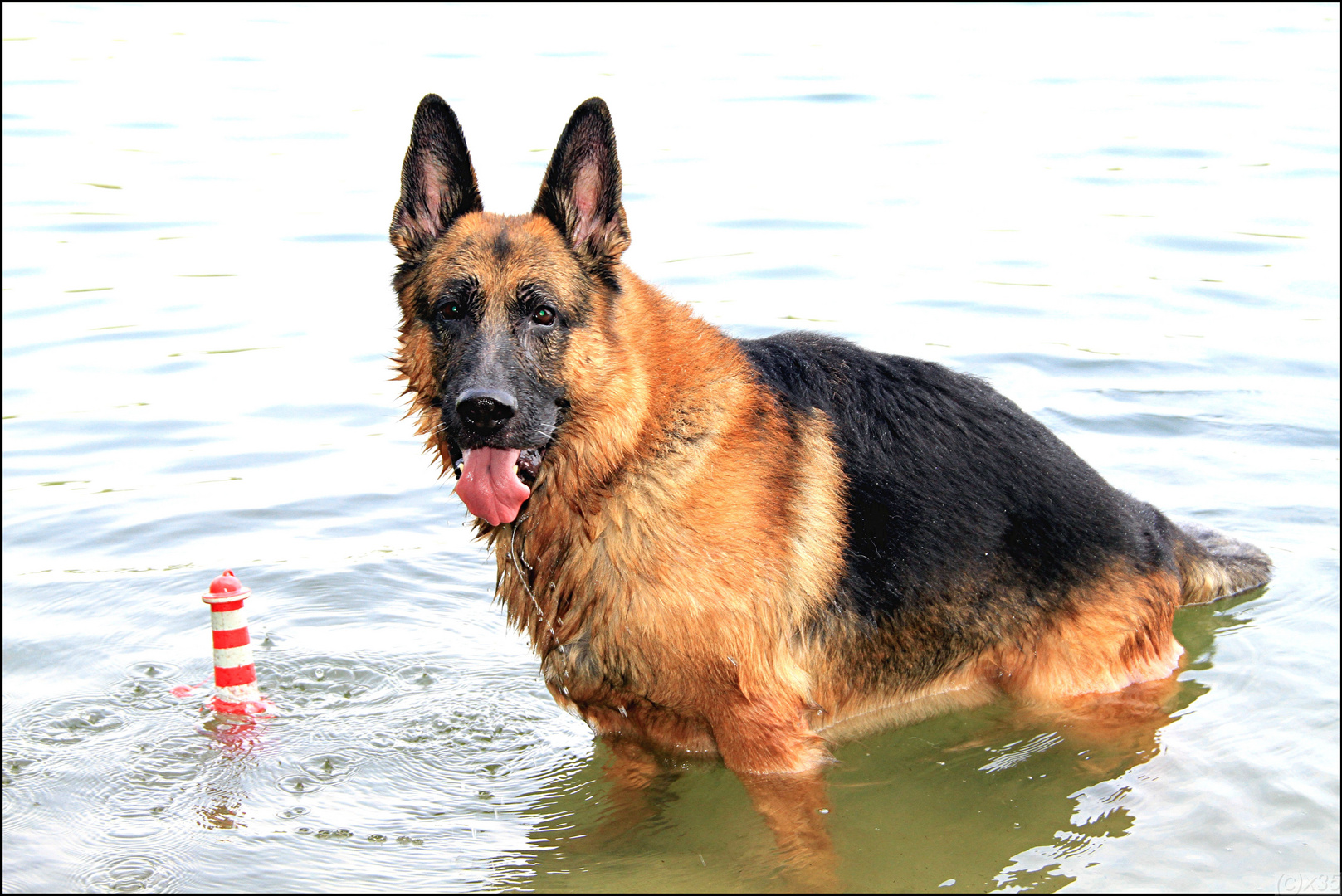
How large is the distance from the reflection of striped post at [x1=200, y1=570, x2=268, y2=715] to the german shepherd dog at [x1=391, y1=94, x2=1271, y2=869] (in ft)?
4.26

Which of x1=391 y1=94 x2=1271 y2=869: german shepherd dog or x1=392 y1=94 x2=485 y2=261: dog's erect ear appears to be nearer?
x1=391 y1=94 x2=1271 y2=869: german shepherd dog

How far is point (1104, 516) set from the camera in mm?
5367

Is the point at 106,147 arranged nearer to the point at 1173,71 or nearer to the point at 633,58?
the point at 633,58

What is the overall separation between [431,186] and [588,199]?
603 millimetres

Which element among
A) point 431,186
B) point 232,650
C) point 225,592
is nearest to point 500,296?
point 431,186

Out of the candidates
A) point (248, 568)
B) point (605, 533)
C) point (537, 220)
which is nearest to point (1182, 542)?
point (605, 533)

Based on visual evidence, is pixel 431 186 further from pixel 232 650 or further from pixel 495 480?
pixel 232 650

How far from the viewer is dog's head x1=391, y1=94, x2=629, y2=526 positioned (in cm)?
448

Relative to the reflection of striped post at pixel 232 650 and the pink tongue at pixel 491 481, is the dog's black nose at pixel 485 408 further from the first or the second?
the reflection of striped post at pixel 232 650

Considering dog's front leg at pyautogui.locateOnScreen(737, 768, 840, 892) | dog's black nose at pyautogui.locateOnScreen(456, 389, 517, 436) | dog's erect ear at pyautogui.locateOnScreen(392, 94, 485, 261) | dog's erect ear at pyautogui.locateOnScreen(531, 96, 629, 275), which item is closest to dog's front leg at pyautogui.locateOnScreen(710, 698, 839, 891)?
dog's front leg at pyautogui.locateOnScreen(737, 768, 840, 892)

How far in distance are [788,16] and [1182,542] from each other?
71.2 ft

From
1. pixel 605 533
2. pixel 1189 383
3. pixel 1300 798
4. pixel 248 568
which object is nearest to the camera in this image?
pixel 605 533

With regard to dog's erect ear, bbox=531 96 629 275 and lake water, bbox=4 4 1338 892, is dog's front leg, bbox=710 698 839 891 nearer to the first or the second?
lake water, bbox=4 4 1338 892

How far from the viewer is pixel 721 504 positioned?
15.5 feet
